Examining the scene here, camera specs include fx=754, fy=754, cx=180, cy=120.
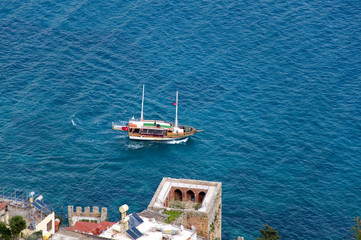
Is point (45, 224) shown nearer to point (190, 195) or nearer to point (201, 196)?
point (190, 195)

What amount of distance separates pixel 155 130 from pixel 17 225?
75.3 metres

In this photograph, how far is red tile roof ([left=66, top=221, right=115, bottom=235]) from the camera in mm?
122562

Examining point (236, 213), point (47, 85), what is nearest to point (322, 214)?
point (236, 213)

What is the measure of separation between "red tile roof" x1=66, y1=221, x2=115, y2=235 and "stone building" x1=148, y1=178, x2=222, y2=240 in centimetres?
1094

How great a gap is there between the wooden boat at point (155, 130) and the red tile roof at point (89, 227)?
53.1m

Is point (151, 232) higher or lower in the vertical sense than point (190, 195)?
lower

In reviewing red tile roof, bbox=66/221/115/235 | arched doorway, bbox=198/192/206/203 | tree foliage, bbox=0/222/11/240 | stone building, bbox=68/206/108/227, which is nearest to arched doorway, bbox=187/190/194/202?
arched doorway, bbox=198/192/206/203

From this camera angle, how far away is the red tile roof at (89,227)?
123 meters

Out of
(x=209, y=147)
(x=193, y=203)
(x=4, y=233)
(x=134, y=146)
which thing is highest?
(x=209, y=147)

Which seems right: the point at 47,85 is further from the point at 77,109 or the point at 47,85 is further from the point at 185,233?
the point at 185,233

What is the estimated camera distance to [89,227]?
125m

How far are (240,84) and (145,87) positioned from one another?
82.1 feet

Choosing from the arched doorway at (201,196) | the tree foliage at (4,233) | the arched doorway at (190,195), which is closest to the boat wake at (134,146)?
the arched doorway at (190,195)

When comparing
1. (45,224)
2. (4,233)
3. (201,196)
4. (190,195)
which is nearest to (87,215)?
(45,224)
